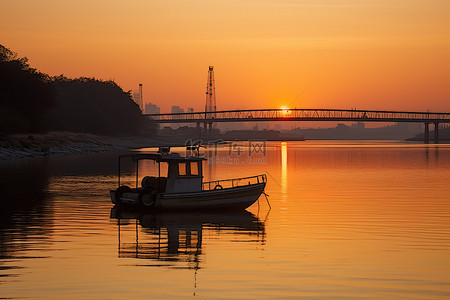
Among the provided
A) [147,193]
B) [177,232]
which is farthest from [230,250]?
[147,193]

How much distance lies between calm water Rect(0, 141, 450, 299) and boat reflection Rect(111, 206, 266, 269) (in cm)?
5

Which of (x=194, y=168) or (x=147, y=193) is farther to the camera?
(x=194, y=168)

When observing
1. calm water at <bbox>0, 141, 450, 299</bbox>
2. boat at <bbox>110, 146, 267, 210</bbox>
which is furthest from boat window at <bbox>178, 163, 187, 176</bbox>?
calm water at <bbox>0, 141, 450, 299</bbox>

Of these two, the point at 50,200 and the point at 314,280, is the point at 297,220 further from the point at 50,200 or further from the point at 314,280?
the point at 50,200

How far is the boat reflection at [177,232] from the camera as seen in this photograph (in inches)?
869

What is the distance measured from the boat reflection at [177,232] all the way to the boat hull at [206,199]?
1.38 ft

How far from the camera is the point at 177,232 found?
90.9 ft

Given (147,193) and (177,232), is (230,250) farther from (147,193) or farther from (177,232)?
(147,193)

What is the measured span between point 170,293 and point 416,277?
757 cm

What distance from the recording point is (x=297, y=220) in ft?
106

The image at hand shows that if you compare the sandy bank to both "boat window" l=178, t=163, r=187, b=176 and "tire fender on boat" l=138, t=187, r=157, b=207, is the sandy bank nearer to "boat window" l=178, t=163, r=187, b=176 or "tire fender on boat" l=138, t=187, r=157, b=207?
"tire fender on boat" l=138, t=187, r=157, b=207

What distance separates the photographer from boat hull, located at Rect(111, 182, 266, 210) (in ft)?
111

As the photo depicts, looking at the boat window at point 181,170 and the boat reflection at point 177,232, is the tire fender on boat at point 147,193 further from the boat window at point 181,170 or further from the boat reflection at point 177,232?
the boat window at point 181,170

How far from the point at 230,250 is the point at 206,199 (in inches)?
431
